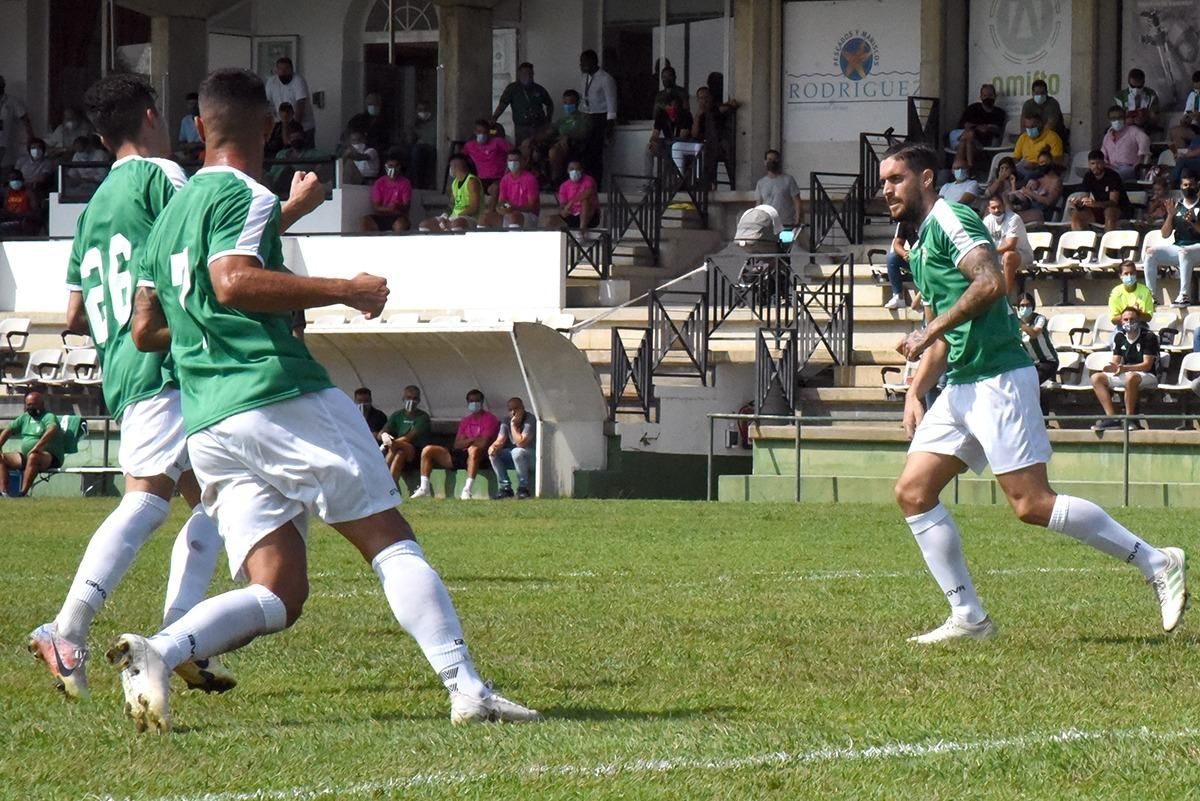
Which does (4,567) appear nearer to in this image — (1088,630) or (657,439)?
(1088,630)

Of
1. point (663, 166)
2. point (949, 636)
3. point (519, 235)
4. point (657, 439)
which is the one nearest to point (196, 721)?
point (949, 636)

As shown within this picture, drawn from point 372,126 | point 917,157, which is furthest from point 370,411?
point 917,157

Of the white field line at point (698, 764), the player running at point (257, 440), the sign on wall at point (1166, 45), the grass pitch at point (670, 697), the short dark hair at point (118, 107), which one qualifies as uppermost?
the sign on wall at point (1166, 45)

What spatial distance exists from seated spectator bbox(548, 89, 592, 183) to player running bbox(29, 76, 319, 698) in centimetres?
2316

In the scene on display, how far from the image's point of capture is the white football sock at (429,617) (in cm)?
572

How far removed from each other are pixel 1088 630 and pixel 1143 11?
22065 mm

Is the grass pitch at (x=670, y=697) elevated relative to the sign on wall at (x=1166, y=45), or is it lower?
lower

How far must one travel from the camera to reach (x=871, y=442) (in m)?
21.9

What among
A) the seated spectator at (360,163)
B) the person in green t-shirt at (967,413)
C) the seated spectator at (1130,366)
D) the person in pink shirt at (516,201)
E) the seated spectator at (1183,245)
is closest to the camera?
the person in green t-shirt at (967,413)

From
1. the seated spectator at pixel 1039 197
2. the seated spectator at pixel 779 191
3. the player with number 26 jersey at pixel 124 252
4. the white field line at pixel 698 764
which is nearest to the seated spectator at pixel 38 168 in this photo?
the seated spectator at pixel 779 191

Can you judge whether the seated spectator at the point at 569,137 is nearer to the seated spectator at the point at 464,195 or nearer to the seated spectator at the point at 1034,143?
the seated spectator at the point at 464,195

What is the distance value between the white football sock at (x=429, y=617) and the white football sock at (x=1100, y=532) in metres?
3.11

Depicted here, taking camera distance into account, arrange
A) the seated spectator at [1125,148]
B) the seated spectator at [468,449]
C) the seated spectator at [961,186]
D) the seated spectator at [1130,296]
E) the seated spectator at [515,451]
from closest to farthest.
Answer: the seated spectator at [1130,296], the seated spectator at [515,451], the seated spectator at [468,449], the seated spectator at [961,186], the seated spectator at [1125,148]

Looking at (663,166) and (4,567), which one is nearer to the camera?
(4,567)
